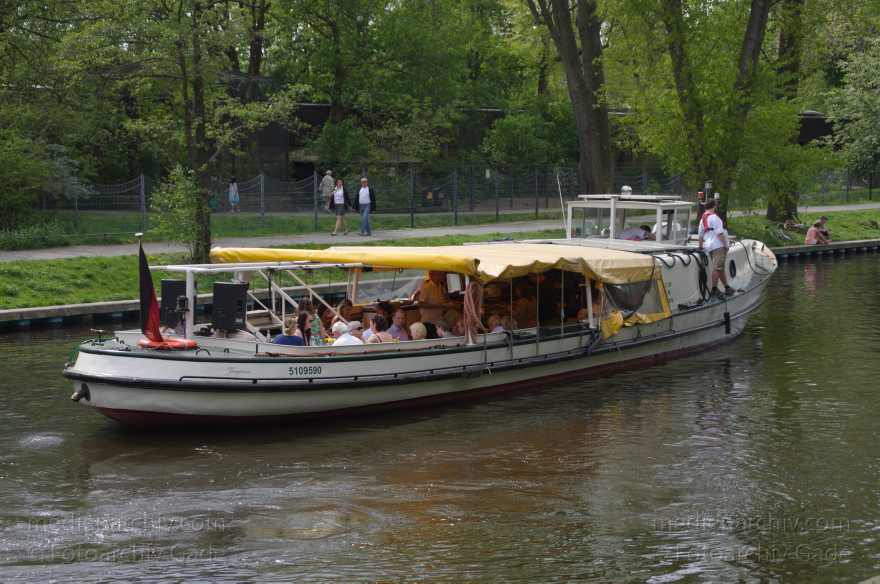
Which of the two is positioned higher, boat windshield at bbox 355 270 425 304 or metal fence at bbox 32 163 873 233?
metal fence at bbox 32 163 873 233

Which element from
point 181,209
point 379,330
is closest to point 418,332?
point 379,330

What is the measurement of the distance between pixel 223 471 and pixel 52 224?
20160mm

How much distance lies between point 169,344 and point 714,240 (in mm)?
12341

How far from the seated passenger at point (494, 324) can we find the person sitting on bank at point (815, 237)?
26859 millimetres

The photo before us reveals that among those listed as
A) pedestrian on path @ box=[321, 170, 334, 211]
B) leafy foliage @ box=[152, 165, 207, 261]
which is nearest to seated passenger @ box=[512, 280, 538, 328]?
leafy foliage @ box=[152, 165, 207, 261]

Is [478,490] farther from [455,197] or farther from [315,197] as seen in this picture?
[455,197]

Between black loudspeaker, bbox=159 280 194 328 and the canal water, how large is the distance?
1.72m

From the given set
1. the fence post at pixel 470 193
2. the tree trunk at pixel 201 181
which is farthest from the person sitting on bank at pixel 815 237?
the tree trunk at pixel 201 181

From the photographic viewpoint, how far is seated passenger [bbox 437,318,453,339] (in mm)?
17756

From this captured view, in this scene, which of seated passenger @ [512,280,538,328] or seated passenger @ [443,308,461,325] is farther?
seated passenger @ [512,280,538,328]

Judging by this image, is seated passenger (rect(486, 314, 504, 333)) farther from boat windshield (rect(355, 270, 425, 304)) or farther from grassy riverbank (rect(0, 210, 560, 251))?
grassy riverbank (rect(0, 210, 560, 251))

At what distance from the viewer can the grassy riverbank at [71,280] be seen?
82.2 feet

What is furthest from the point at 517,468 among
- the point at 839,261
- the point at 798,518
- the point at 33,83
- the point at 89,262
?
the point at 839,261

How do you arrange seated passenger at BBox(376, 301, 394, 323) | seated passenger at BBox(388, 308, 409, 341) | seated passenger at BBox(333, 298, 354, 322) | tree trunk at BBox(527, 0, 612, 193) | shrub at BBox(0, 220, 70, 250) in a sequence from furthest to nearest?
tree trunk at BBox(527, 0, 612, 193)
shrub at BBox(0, 220, 70, 250)
seated passenger at BBox(376, 301, 394, 323)
seated passenger at BBox(333, 298, 354, 322)
seated passenger at BBox(388, 308, 409, 341)
